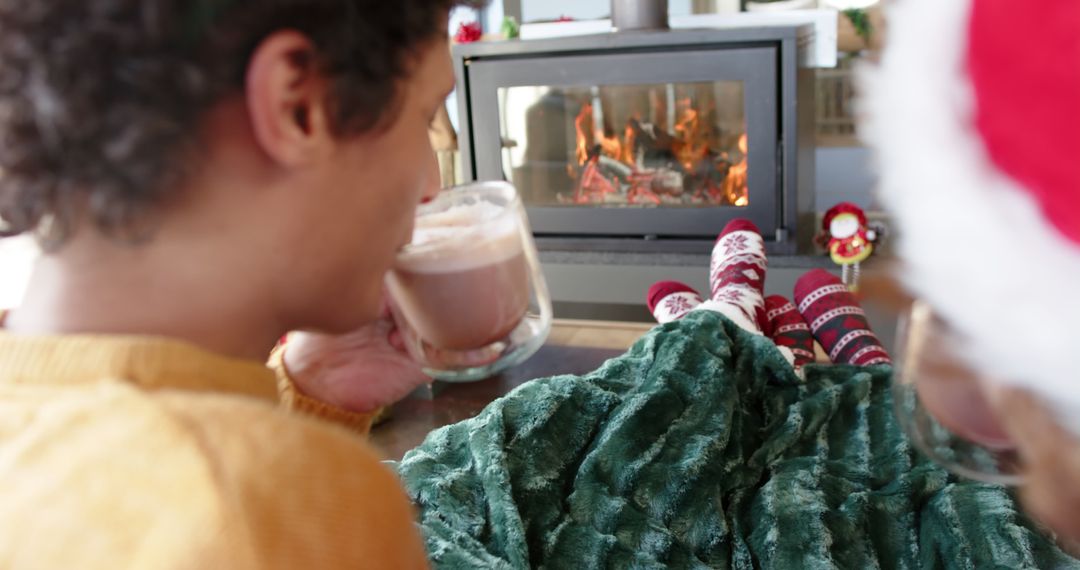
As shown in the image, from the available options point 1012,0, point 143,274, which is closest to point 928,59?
point 1012,0

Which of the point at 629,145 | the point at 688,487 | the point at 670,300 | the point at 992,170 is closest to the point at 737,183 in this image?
the point at 629,145

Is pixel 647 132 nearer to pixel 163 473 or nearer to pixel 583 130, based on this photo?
pixel 583 130

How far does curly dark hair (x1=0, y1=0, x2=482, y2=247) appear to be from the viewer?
1.56ft

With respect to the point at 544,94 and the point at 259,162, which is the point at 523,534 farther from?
the point at 544,94

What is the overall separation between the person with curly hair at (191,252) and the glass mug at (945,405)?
27cm

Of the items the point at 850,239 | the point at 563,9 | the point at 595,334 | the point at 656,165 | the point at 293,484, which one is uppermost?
the point at 563,9

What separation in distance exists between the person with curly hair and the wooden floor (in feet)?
4.12

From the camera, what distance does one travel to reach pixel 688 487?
102 centimetres

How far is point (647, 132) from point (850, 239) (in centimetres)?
59

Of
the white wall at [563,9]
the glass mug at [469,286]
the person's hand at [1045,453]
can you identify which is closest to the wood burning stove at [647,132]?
the white wall at [563,9]

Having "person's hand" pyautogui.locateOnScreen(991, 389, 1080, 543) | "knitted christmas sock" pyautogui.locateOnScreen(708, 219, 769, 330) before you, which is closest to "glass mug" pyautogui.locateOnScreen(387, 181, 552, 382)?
"person's hand" pyautogui.locateOnScreen(991, 389, 1080, 543)

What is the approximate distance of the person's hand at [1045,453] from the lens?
414 mm

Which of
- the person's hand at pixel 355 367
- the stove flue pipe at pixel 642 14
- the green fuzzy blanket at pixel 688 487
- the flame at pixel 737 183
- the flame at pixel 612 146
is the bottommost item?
the green fuzzy blanket at pixel 688 487

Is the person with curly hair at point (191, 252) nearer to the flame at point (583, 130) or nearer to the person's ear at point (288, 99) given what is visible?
the person's ear at point (288, 99)
